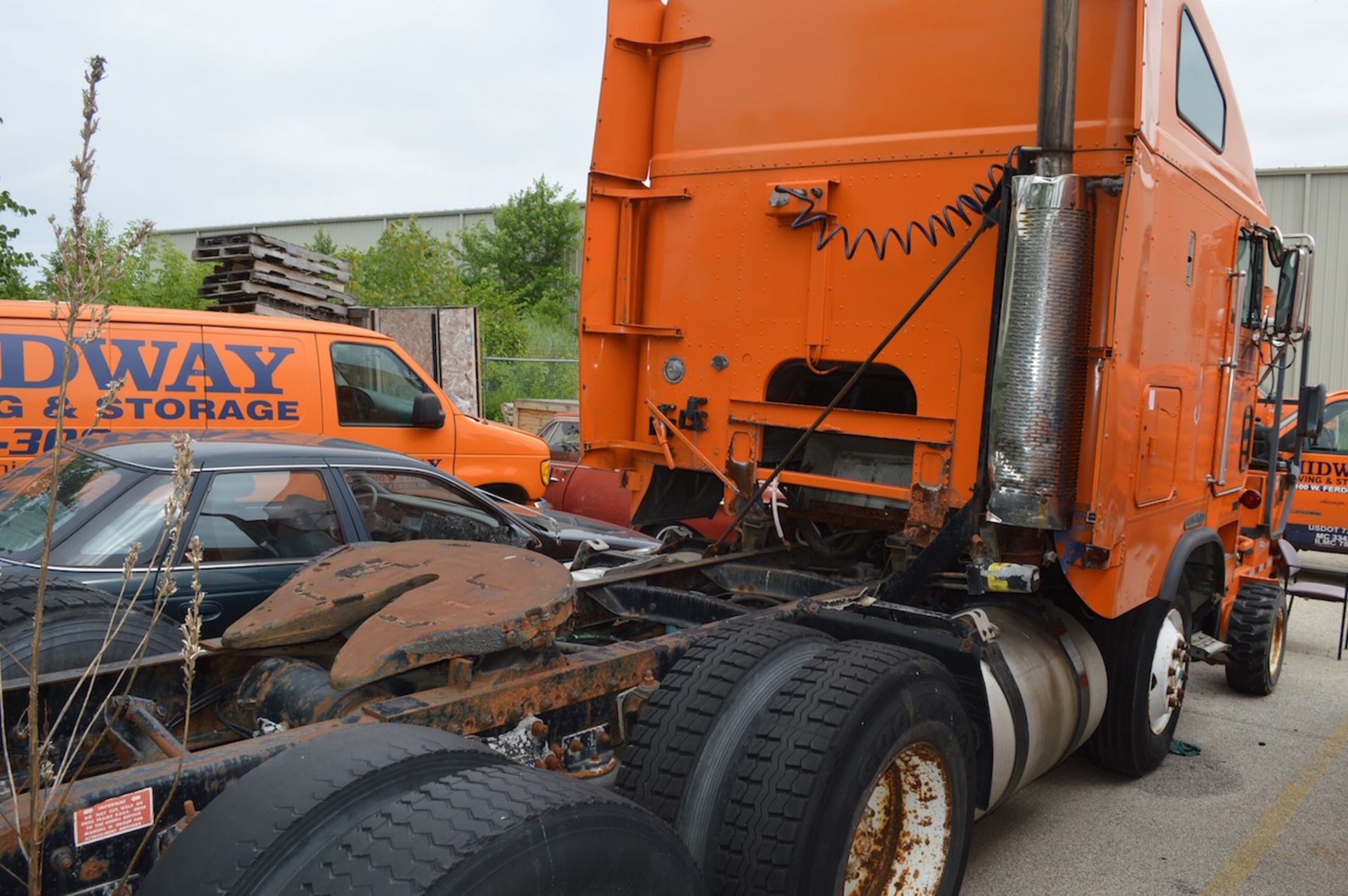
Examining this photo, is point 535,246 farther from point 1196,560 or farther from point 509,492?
point 1196,560

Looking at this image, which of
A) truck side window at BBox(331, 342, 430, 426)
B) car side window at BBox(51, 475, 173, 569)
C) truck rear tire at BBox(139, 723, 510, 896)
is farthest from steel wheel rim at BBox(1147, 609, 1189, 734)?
truck side window at BBox(331, 342, 430, 426)

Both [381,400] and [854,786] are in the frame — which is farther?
[381,400]

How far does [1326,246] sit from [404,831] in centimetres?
2676

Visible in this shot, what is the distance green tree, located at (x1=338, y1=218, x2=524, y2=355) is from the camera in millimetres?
25625

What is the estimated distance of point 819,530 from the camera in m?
5.58

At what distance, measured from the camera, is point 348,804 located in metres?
1.98

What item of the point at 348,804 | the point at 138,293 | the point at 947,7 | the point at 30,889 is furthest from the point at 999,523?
the point at 138,293

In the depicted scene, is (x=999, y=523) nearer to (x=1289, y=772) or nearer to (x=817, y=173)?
(x=817, y=173)

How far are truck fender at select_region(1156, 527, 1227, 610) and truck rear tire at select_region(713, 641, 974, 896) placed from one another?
6.58 feet

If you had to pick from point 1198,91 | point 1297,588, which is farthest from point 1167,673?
point 1297,588

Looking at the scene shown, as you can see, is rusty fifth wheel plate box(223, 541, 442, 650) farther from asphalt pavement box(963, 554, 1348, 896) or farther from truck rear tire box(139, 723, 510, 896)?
asphalt pavement box(963, 554, 1348, 896)

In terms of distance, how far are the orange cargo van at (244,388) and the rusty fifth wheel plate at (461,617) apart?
387cm

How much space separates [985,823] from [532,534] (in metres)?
2.99

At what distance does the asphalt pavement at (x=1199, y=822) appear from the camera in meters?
4.28
